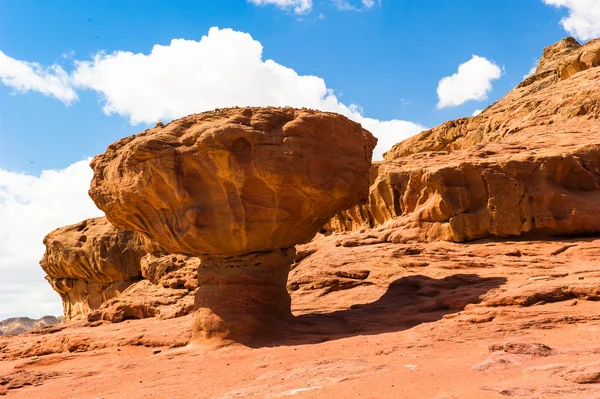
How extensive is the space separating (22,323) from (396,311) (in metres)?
82.9

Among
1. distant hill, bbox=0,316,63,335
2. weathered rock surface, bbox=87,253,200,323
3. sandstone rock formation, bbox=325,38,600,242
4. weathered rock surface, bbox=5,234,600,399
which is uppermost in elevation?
sandstone rock formation, bbox=325,38,600,242

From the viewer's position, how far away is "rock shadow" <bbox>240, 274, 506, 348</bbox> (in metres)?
11.1

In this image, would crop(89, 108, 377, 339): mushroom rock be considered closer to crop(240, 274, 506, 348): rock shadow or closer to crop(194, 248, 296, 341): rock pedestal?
crop(194, 248, 296, 341): rock pedestal

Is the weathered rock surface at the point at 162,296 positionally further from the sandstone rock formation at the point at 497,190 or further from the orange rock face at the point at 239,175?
the sandstone rock formation at the point at 497,190

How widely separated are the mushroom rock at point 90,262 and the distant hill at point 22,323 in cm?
4416

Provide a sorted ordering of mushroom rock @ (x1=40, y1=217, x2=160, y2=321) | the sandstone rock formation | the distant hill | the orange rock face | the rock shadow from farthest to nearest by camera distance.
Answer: the distant hill → mushroom rock @ (x1=40, y1=217, x2=160, y2=321) → the sandstone rock formation → the orange rock face → the rock shadow

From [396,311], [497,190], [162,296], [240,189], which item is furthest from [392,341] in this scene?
[162,296]

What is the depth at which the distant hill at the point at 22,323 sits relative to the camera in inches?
2959

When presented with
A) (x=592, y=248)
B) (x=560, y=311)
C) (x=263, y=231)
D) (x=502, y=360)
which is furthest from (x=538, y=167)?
(x=502, y=360)

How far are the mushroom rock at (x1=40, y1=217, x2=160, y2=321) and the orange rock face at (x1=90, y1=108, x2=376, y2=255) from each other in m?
13.6

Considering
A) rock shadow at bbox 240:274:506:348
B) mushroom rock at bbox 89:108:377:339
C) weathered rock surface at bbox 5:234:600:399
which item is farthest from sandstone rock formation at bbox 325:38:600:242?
mushroom rock at bbox 89:108:377:339

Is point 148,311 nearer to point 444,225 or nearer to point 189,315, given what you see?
point 189,315

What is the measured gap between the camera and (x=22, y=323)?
268 feet

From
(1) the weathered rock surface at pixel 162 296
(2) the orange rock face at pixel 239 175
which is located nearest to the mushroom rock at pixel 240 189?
(2) the orange rock face at pixel 239 175
